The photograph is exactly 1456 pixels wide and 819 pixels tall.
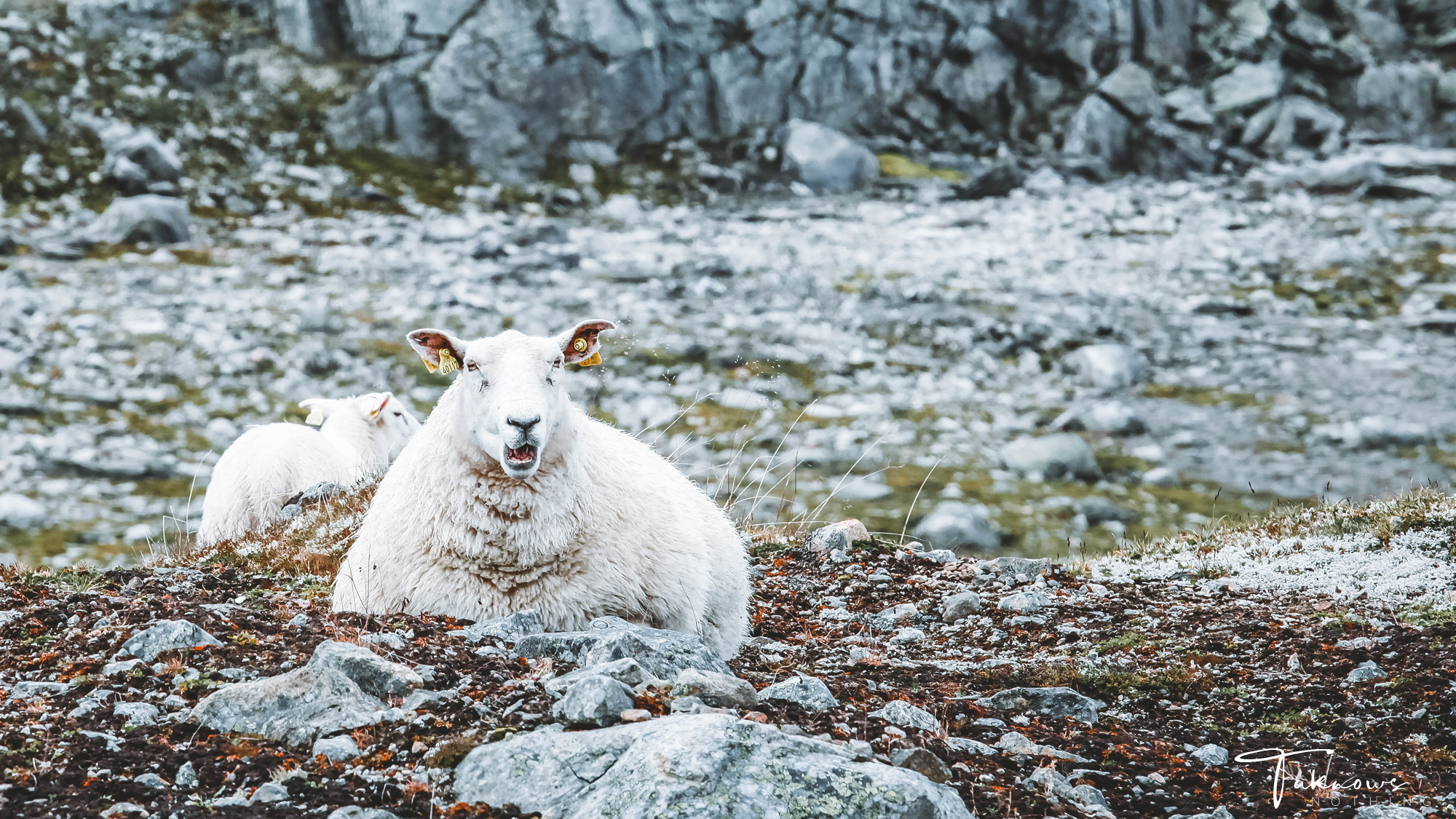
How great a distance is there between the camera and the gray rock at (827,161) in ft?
96.8

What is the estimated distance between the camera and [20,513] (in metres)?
13.4

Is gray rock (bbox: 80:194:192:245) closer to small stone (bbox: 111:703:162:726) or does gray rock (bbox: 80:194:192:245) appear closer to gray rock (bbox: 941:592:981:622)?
gray rock (bbox: 941:592:981:622)

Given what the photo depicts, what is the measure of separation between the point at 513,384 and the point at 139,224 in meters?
19.6

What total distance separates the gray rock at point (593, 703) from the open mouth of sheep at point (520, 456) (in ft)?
5.61

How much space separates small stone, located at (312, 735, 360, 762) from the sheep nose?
1972 millimetres

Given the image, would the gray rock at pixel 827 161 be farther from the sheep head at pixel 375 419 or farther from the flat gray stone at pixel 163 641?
the flat gray stone at pixel 163 641

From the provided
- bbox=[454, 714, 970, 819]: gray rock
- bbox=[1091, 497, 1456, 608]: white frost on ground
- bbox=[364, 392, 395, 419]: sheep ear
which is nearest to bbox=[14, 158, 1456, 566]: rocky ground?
bbox=[364, 392, 395, 419]: sheep ear

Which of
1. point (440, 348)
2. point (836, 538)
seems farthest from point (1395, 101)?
point (440, 348)

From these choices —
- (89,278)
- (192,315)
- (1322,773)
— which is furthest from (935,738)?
(89,278)

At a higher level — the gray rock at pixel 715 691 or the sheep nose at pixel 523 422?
the sheep nose at pixel 523 422

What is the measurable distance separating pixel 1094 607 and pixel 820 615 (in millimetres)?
1679

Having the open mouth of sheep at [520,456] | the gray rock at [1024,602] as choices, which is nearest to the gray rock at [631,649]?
the open mouth of sheep at [520,456]

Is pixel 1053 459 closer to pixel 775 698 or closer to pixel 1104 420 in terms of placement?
pixel 1104 420

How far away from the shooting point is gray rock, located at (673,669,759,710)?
4383 millimetres
